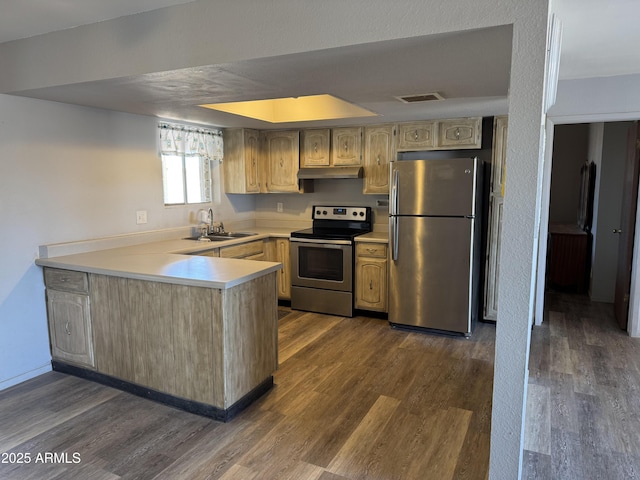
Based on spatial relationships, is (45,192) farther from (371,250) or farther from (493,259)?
(493,259)

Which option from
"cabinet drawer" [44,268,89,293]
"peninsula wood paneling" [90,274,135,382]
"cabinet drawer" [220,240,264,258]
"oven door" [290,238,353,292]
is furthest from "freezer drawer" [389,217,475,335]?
"cabinet drawer" [44,268,89,293]

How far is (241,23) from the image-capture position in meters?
2.07

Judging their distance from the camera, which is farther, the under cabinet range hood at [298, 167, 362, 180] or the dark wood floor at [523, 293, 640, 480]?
the under cabinet range hood at [298, 167, 362, 180]

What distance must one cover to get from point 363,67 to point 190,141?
106 inches

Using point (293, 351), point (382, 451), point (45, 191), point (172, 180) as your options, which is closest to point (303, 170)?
point (172, 180)

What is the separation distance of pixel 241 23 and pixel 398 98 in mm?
1388

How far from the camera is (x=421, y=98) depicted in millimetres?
3109

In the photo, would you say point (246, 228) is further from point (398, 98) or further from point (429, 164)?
point (398, 98)

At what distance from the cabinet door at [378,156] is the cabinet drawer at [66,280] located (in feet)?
9.47

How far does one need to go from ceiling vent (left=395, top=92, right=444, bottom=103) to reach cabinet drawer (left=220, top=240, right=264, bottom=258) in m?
2.11

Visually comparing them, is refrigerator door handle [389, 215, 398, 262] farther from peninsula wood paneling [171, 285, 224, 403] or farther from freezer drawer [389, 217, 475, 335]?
peninsula wood paneling [171, 285, 224, 403]

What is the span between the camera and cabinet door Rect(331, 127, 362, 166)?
4.74 meters

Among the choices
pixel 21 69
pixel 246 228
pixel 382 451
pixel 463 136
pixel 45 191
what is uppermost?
pixel 21 69

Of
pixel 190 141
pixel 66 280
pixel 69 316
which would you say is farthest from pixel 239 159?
pixel 69 316
